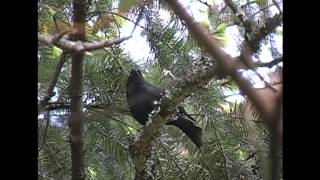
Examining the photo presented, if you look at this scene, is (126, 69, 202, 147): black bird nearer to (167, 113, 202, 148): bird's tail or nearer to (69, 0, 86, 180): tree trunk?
(167, 113, 202, 148): bird's tail

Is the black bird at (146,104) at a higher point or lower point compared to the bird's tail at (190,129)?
higher

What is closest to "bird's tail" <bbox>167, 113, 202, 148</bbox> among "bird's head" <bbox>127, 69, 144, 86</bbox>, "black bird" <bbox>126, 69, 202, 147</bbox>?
"black bird" <bbox>126, 69, 202, 147</bbox>

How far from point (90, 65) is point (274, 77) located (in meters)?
0.54

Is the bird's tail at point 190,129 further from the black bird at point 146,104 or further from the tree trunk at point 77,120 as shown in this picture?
the tree trunk at point 77,120

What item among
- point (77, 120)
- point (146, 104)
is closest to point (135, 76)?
point (146, 104)

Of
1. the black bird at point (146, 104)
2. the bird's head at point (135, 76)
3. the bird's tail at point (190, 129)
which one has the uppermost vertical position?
the bird's head at point (135, 76)

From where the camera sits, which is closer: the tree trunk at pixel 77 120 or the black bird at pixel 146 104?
the tree trunk at pixel 77 120

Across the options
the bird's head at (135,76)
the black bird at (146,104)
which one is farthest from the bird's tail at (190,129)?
the bird's head at (135,76)

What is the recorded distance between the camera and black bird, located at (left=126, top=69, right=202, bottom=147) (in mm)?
784

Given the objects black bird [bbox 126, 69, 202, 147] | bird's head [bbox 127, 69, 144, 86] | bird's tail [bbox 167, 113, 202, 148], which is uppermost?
bird's head [bbox 127, 69, 144, 86]

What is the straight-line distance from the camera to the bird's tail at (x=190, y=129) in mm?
802

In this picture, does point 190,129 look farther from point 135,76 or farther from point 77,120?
point 77,120

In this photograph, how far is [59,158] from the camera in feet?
2.49
